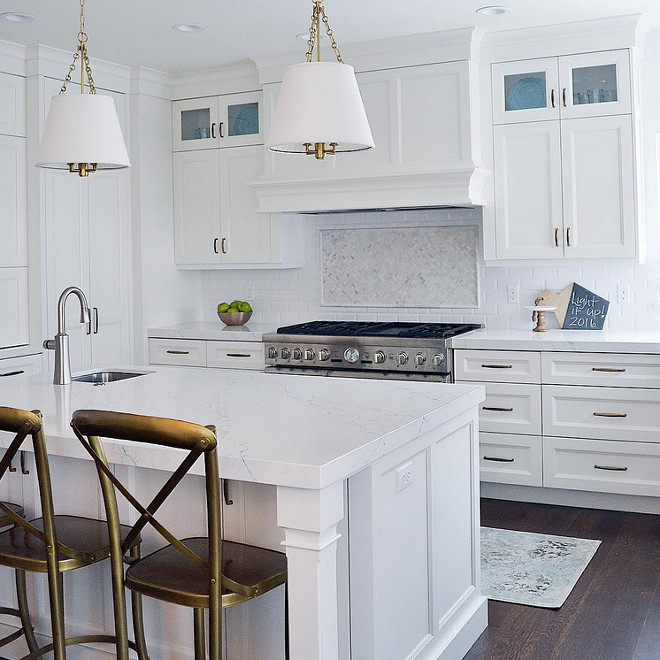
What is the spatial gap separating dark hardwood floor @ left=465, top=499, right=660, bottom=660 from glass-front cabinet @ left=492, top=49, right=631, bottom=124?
2.34 m

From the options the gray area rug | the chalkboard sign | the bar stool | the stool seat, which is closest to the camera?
the stool seat

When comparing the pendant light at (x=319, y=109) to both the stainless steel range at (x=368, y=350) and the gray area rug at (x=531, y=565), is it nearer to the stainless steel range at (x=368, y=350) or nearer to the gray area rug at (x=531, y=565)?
the gray area rug at (x=531, y=565)

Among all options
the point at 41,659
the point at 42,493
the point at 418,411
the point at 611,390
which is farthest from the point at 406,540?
the point at 611,390

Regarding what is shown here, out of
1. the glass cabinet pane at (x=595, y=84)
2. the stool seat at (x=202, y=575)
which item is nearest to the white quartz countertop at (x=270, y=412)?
the stool seat at (x=202, y=575)

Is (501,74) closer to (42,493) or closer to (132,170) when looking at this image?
(132,170)

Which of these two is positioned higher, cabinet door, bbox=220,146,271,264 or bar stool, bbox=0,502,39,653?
cabinet door, bbox=220,146,271,264

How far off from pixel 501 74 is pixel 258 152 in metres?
1.71

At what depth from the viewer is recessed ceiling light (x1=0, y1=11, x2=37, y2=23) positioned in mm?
4641

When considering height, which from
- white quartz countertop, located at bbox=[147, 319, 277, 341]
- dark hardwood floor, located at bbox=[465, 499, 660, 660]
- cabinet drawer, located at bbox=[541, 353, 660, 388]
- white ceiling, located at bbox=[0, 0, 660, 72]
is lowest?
dark hardwood floor, located at bbox=[465, 499, 660, 660]

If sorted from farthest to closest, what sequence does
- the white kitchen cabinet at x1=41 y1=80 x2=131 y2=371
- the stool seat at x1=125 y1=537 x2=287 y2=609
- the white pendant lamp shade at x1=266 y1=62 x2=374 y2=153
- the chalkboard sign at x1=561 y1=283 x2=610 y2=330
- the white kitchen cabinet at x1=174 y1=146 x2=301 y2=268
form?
the white kitchen cabinet at x1=174 y1=146 x2=301 y2=268
the white kitchen cabinet at x1=41 y1=80 x2=131 y2=371
the chalkboard sign at x1=561 y1=283 x2=610 y2=330
the white pendant lamp shade at x1=266 y1=62 x2=374 y2=153
the stool seat at x1=125 y1=537 x2=287 y2=609

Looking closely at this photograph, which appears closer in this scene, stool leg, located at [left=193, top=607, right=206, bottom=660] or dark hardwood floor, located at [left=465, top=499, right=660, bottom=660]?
stool leg, located at [left=193, top=607, right=206, bottom=660]

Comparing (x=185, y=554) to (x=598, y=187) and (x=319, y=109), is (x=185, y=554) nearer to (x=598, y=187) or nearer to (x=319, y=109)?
(x=319, y=109)

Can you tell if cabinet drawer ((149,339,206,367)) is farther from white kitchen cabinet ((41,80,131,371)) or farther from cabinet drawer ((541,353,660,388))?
cabinet drawer ((541,353,660,388))

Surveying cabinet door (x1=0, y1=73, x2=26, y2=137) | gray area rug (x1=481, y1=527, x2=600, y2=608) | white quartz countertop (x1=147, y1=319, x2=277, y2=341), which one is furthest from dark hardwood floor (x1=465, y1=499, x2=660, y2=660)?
cabinet door (x1=0, y1=73, x2=26, y2=137)
